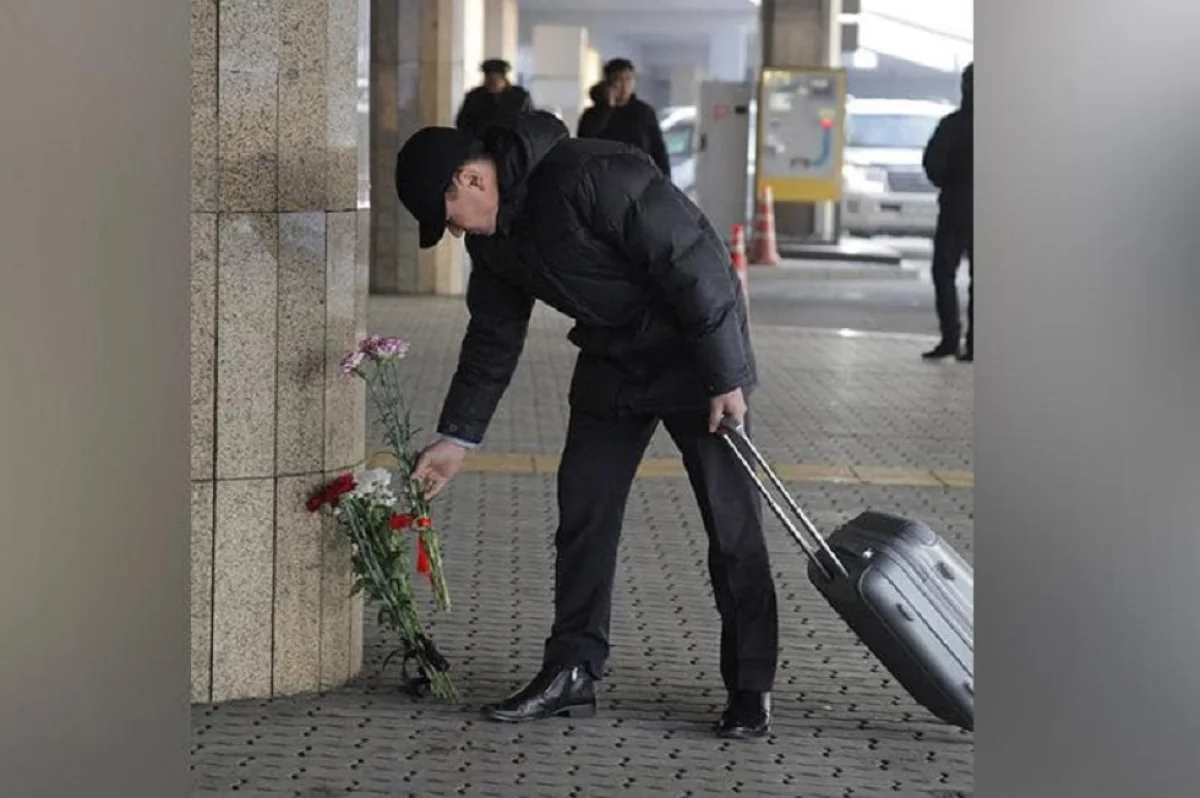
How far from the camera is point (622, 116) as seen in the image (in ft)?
49.5

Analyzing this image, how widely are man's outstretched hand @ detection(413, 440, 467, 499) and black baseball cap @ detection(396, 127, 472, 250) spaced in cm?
65

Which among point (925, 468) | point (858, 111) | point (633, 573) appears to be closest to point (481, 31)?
point (858, 111)

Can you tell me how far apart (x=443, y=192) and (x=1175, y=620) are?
2570 millimetres

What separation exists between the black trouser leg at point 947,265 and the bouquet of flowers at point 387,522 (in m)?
8.13

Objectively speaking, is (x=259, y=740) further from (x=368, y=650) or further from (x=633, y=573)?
(x=633, y=573)

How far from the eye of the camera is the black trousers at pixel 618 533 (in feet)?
17.0

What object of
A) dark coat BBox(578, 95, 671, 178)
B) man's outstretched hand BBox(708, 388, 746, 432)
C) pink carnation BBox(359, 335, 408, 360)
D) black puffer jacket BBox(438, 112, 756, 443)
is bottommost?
man's outstretched hand BBox(708, 388, 746, 432)

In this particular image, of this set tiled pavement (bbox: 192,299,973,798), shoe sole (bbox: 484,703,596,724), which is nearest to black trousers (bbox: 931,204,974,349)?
tiled pavement (bbox: 192,299,973,798)

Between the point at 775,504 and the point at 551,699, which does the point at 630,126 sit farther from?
the point at 775,504

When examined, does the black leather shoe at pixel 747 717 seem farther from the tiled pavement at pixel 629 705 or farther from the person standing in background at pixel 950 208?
the person standing in background at pixel 950 208

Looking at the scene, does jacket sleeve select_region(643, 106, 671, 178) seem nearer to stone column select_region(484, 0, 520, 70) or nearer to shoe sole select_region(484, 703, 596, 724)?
shoe sole select_region(484, 703, 596, 724)

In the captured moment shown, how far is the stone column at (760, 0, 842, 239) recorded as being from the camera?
29047 millimetres

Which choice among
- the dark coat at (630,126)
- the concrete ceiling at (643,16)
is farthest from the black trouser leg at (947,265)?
the concrete ceiling at (643,16)

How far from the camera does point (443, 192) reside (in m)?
4.81
